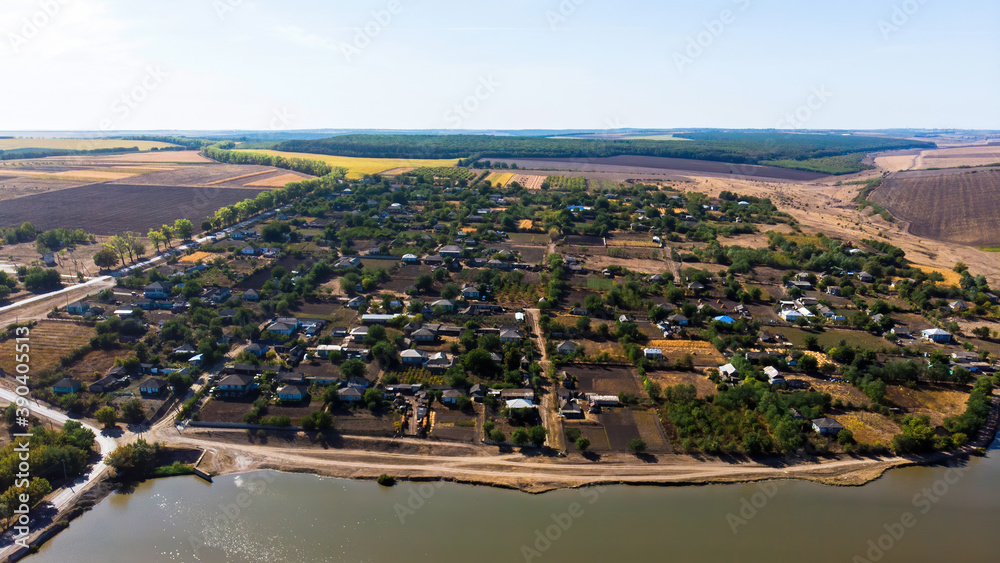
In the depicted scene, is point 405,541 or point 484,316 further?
point 484,316

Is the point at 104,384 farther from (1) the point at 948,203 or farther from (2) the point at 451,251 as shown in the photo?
(1) the point at 948,203

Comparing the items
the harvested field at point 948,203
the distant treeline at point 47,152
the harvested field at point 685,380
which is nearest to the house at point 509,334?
the harvested field at point 685,380

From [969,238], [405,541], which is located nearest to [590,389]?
[405,541]

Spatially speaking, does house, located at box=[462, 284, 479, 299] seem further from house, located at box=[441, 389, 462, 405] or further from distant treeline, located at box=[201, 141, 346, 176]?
distant treeline, located at box=[201, 141, 346, 176]

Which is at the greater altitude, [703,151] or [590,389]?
[703,151]

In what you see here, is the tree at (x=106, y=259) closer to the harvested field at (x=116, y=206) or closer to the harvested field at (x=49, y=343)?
the harvested field at (x=49, y=343)

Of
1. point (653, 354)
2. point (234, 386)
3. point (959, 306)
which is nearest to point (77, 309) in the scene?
point (234, 386)

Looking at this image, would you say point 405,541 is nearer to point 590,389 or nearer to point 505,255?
point 590,389
